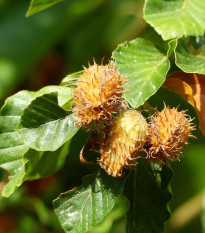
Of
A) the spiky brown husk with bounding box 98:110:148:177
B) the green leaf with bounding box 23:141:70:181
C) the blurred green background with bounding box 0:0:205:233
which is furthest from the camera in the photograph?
the blurred green background with bounding box 0:0:205:233

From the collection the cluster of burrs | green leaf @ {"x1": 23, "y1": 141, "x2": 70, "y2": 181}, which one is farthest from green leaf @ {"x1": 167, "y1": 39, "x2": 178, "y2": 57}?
green leaf @ {"x1": 23, "y1": 141, "x2": 70, "y2": 181}

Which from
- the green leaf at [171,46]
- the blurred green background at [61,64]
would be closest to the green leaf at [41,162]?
the green leaf at [171,46]

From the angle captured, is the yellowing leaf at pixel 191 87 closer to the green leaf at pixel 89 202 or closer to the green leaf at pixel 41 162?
the green leaf at pixel 89 202

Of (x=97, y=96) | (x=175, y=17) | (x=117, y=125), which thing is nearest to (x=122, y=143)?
(x=117, y=125)

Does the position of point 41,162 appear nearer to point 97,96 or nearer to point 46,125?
point 46,125

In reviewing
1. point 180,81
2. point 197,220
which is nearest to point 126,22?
point 197,220

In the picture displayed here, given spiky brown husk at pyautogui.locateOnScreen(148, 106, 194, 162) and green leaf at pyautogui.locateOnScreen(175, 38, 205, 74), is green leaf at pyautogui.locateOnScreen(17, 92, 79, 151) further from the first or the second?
green leaf at pyautogui.locateOnScreen(175, 38, 205, 74)
